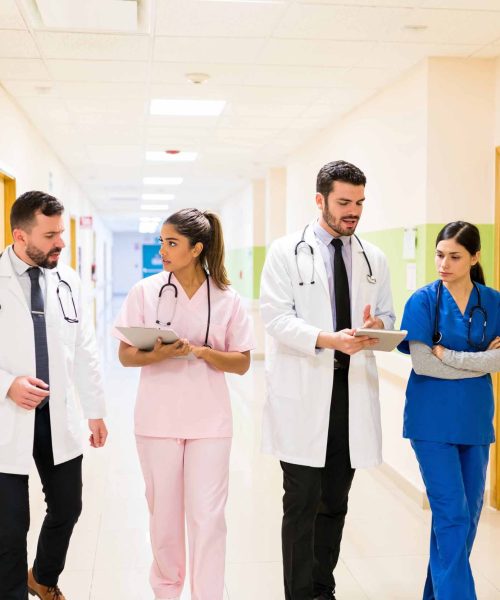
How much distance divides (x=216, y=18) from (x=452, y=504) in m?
2.56

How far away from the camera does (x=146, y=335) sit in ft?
7.46

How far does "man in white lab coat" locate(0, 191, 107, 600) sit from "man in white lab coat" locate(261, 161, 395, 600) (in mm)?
681

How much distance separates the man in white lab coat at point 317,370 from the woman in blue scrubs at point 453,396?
160 millimetres

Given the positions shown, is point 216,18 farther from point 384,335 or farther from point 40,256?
point 384,335

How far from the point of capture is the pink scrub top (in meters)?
2.43

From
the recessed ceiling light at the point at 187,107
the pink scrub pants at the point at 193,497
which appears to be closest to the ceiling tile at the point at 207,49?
the recessed ceiling light at the point at 187,107

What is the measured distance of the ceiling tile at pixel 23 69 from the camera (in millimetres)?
4395

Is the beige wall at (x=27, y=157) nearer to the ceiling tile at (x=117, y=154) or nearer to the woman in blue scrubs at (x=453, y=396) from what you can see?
the ceiling tile at (x=117, y=154)

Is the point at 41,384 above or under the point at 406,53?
under

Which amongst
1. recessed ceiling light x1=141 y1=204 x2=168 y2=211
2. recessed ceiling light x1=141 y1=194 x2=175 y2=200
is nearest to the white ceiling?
recessed ceiling light x1=141 y1=194 x2=175 y2=200

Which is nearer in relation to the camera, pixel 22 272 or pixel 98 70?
pixel 22 272

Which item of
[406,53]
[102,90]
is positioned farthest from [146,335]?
[102,90]

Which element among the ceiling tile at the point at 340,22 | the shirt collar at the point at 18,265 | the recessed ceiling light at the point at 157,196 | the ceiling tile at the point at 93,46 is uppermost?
the recessed ceiling light at the point at 157,196

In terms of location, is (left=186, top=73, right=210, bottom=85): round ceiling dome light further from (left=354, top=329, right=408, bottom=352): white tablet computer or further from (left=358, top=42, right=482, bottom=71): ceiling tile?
(left=354, top=329, right=408, bottom=352): white tablet computer
